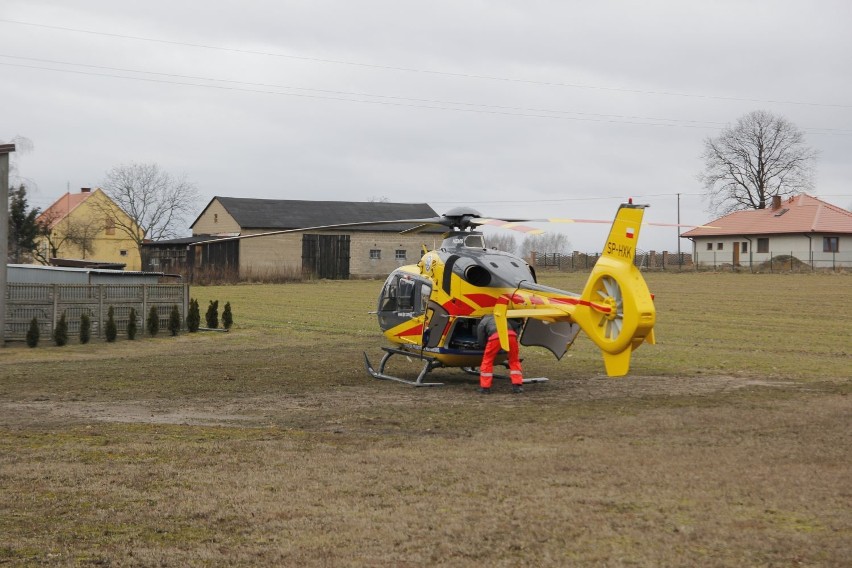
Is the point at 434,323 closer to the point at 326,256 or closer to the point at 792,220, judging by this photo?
the point at 326,256

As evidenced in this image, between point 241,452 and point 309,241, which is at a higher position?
point 309,241

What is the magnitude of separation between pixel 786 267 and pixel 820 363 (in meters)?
44.9

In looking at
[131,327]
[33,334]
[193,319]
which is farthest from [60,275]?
[33,334]

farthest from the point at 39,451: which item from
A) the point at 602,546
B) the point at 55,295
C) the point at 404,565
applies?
the point at 55,295

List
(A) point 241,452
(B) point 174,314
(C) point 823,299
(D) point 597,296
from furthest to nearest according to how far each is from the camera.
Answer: (C) point 823,299 → (B) point 174,314 → (D) point 597,296 → (A) point 241,452

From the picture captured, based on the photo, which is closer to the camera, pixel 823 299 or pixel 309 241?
pixel 823 299

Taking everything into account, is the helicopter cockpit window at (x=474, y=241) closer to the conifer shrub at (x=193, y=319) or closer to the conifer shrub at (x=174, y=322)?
the conifer shrub at (x=174, y=322)

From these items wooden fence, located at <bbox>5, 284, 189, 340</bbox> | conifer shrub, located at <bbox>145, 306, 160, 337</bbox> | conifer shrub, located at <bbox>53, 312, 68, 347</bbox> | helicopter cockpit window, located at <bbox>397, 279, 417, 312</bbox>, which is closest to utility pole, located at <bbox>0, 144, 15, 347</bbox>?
wooden fence, located at <bbox>5, 284, 189, 340</bbox>

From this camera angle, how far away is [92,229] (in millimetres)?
89250

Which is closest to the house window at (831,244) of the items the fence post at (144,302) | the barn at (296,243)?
the barn at (296,243)

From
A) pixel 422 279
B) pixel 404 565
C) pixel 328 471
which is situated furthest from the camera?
pixel 422 279

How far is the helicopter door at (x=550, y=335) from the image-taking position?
16312 mm

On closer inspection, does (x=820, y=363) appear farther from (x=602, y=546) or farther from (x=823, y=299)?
(x=823, y=299)

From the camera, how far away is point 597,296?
560 inches
